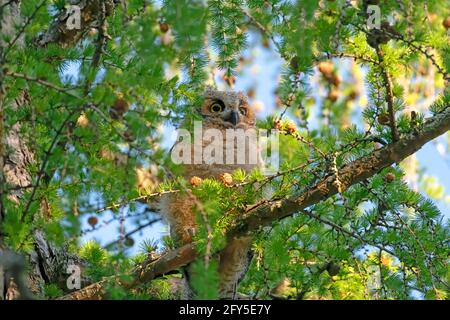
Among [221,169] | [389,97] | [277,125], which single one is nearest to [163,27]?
[277,125]

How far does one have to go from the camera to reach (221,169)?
4.64m

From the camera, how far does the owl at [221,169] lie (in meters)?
3.92

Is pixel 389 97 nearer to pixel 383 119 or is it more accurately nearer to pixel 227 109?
pixel 383 119

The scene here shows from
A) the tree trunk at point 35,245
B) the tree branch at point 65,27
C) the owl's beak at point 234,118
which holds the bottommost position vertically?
the tree trunk at point 35,245

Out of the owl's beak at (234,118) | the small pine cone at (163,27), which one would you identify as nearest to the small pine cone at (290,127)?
the small pine cone at (163,27)

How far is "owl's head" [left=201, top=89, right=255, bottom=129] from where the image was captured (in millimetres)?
5059

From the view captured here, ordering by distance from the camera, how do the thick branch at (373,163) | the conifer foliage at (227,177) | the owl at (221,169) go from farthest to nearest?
the owl at (221,169), the thick branch at (373,163), the conifer foliage at (227,177)

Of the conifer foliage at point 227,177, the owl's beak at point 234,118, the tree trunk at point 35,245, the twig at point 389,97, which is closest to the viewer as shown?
the conifer foliage at point 227,177

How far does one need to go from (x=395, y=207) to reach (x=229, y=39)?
106 centimetres

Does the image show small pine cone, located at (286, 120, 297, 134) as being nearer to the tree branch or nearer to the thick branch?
the thick branch

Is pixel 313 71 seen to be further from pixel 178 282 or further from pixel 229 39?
pixel 178 282

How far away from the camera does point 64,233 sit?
100 inches

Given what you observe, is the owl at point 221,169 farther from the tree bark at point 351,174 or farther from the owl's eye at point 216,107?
the tree bark at point 351,174
